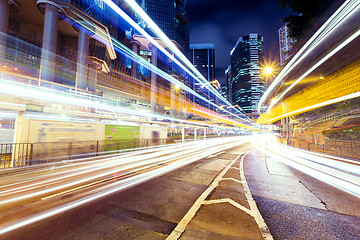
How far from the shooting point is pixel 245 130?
108188 mm

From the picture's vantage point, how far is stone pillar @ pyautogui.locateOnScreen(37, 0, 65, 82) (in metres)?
19.6

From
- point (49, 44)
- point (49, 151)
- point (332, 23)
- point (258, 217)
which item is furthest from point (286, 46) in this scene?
point (49, 151)

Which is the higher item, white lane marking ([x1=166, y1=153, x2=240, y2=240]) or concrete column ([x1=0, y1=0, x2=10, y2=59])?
concrete column ([x1=0, y1=0, x2=10, y2=59])

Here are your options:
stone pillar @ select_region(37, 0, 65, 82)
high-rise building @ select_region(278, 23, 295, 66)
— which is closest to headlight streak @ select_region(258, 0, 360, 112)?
high-rise building @ select_region(278, 23, 295, 66)

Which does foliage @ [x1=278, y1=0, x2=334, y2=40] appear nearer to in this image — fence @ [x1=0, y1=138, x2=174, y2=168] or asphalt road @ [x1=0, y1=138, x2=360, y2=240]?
asphalt road @ [x1=0, y1=138, x2=360, y2=240]

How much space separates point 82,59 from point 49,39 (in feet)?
17.1

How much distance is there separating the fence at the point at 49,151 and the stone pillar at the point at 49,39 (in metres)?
14.7

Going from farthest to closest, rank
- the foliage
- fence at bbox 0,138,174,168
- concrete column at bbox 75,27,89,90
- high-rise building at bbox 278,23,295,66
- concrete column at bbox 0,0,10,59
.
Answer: concrete column at bbox 75,27,89,90 < concrete column at bbox 0,0,10,59 < high-rise building at bbox 278,23,295,66 < the foliage < fence at bbox 0,138,174,168

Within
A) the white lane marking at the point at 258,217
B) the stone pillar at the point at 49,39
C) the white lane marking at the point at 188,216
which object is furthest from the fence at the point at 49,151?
the stone pillar at the point at 49,39

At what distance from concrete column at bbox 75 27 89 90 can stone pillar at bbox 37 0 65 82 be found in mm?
3990

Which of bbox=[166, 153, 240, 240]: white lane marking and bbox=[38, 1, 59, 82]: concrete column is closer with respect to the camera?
bbox=[166, 153, 240, 240]: white lane marking

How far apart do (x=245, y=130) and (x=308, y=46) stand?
104 m

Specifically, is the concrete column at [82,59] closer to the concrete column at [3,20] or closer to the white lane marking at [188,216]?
the concrete column at [3,20]

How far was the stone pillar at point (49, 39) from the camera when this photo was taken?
19.6m
